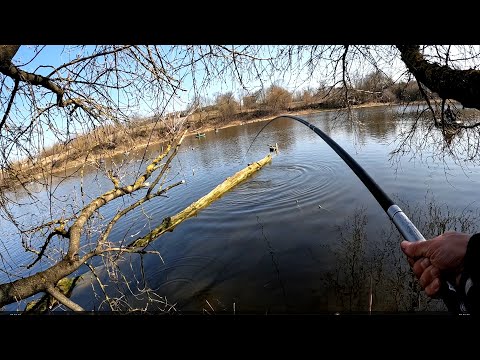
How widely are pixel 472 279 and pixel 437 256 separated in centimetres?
26

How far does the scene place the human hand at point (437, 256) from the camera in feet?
2.93

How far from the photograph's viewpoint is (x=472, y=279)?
2.27ft

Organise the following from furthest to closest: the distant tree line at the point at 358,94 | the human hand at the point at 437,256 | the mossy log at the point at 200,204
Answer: the mossy log at the point at 200,204, the distant tree line at the point at 358,94, the human hand at the point at 437,256

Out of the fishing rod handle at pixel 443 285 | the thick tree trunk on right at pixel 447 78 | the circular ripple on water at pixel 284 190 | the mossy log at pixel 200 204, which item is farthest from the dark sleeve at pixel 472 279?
A: the circular ripple on water at pixel 284 190

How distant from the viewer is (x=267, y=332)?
0.71 metres

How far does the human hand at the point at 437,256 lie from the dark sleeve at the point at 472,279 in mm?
151

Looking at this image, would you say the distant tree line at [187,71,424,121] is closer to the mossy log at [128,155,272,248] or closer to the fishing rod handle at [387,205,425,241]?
the fishing rod handle at [387,205,425,241]

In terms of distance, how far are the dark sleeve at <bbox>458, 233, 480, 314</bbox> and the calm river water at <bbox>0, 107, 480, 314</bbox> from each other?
4.31 metres

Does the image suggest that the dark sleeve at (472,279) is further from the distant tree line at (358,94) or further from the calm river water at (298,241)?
the calm river water at (298,241)

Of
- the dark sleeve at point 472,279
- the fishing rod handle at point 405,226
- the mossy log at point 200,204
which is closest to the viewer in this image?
the dark sleeve at point 472,279

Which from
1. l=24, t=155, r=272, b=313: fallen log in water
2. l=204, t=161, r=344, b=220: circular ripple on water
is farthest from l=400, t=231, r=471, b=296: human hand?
l=204, t=161, r=344, b=220: circular ripple on water
